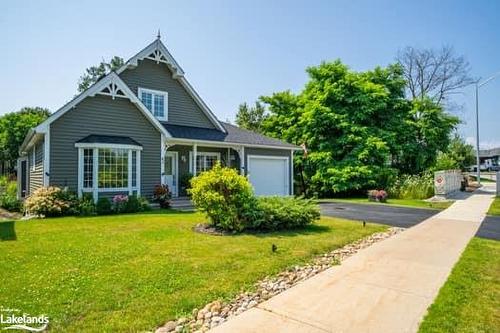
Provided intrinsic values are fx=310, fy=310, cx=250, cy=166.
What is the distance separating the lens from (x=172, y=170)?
16609 millimetres

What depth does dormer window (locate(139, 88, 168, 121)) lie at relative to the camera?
16.2 meters

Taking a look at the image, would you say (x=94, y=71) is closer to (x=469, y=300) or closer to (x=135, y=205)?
(x=135, y=205)

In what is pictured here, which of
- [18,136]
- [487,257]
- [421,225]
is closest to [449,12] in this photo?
[421,225]

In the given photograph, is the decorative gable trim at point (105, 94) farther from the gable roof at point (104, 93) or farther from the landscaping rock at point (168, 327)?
the landscaping rock at point (168, 327)

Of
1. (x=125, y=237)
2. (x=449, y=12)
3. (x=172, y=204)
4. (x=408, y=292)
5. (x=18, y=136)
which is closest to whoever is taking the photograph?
(x=408, y=292)

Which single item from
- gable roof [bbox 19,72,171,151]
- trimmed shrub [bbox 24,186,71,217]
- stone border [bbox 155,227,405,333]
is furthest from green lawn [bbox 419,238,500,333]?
gable roof [bbox 19,72,171,151]

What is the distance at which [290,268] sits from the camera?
18.1 ft

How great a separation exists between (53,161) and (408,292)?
39.6 feet

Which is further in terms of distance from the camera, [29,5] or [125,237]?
[29,5]

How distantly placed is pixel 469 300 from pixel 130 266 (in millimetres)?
5121

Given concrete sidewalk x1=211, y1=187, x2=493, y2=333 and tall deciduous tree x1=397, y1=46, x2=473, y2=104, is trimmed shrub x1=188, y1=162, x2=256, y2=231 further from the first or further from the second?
tall deciduous tree x1=397, y1=46, x2=473, y2=104

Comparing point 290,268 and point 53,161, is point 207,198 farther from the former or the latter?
point 53,161

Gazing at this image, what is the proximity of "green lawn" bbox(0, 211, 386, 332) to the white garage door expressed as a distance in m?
9.43

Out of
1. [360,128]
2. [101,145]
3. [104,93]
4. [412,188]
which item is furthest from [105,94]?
[412,188]
